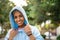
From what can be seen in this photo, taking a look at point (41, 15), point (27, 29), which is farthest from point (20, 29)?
point (41, 15)

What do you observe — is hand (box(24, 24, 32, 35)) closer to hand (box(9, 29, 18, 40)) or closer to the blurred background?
hand (box(9, 29, 18, 40))

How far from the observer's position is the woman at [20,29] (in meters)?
1.10

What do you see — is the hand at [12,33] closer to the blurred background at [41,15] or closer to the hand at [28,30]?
the hand at [28,30]

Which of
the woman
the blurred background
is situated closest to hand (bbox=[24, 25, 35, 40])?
the woman

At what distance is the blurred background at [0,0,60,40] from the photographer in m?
1.70

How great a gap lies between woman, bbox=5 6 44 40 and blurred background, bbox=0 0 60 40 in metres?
0.53

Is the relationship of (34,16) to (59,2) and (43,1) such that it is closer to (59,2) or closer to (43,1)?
(43,1)

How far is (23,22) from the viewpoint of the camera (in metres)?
1.13

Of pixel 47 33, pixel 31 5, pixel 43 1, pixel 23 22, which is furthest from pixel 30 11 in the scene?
pixel 23 22

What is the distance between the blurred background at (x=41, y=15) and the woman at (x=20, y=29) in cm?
53

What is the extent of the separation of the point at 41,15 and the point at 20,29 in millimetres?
739

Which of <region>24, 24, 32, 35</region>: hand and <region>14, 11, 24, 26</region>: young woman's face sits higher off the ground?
<region>14, 11, 24, 26</region>: young woman's face

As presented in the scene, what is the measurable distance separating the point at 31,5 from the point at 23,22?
2.07 ft

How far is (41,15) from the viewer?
1.85 meters
